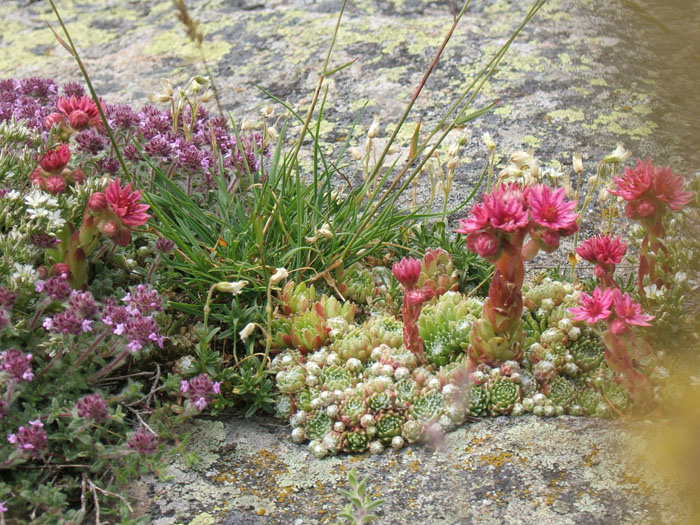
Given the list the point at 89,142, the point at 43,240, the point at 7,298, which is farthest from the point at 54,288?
the point at 89,142

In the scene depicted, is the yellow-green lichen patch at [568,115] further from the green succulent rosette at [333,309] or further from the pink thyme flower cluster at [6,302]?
the pink thyme flower cluster at [6,302]

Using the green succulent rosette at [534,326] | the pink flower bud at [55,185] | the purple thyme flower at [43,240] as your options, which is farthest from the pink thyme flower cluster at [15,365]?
the green succulent rosette at [534,326]

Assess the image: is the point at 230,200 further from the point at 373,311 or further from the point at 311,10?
the point at 311,10

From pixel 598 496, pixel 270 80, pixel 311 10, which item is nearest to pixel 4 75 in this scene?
pixel 270 80

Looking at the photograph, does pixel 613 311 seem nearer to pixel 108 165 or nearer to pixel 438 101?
pixel 108 165

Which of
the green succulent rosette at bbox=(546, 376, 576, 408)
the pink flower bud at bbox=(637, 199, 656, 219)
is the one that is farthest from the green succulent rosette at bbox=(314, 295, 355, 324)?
the pink flower bud at bbox=(637, 199, 656, 219)

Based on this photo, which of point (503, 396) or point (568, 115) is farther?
point (568, 115)
